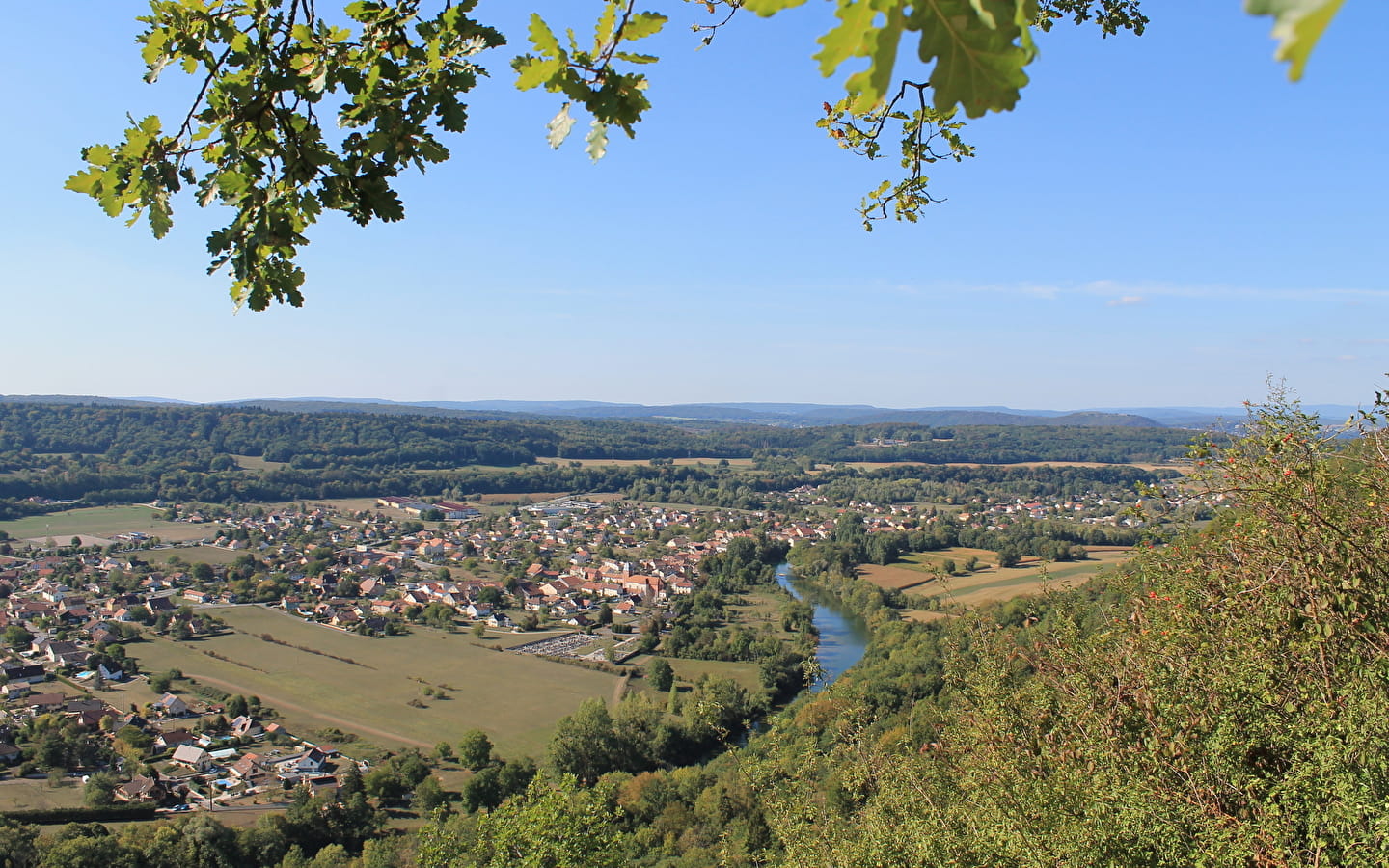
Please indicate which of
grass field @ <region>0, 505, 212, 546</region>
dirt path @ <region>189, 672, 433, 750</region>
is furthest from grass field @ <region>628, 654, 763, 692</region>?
grass field @ <region>0, 505, 212, 546</region>

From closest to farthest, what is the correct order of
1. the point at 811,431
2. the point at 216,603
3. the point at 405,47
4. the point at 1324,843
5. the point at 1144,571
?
the point at 405,47 < the point at 1324,843 < the point at 1144,571 < the point at 216,603 < the point at 811,431

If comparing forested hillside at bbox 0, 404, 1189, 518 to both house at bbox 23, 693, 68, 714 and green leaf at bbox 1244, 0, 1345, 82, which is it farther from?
green leaf at bbox 1244, 0, 1345, 82

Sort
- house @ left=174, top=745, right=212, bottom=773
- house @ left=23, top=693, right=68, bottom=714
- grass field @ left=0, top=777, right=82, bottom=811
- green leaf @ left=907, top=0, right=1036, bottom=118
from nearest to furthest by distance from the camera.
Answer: green leaf @ left=907, top=0, right=1036, bottom=118
grass field @ left=0, top=777, right=82, bottom=811
house @ left=174, top=745, right=212, bottom=773
house @ left=23, top=693, right=68, bottom=714

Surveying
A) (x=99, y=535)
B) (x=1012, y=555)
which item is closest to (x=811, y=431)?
(x=1012, y=555)

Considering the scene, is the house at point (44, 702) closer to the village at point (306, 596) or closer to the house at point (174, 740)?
the village at point (306, 596)

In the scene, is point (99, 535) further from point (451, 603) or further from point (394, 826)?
point (394, 826)
